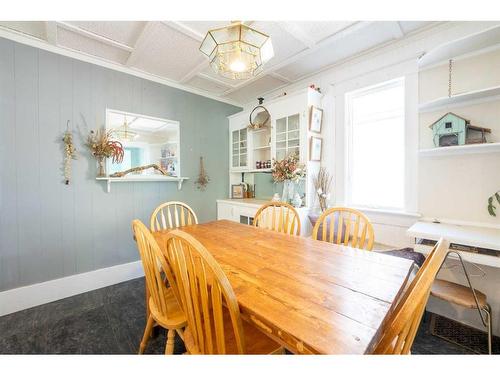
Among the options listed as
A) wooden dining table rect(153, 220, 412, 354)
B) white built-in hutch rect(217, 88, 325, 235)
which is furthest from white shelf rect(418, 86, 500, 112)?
wooden dining table rect(153, 220, 412, 354)

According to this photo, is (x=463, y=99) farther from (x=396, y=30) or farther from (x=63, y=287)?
(x=63, y=287)

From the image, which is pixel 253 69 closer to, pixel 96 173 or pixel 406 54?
pixel 406 54

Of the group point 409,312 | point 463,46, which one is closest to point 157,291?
point 409,312

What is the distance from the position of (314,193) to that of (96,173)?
260 cm

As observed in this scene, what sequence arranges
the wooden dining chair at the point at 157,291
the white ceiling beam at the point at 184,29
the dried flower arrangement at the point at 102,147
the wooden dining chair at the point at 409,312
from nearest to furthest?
the wooden dining chair at the point at 409,312
the wooden dining chair at the point at 157,291
the white ceiling beam at the point at 184,29
the dried flower arrangement at the point at 102,147

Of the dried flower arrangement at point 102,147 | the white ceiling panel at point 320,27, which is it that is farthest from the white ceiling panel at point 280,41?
the dried flower arrangement at point 102,147

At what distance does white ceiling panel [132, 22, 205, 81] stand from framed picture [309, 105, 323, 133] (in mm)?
1389

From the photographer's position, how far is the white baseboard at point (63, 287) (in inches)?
80.0

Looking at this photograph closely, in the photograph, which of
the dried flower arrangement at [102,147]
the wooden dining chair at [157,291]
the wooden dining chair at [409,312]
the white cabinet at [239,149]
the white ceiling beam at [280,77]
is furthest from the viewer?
the white cabinet at [239,149]

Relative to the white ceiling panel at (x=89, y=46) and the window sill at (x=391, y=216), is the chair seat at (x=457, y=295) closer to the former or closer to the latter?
the window sill at (x=391, y=216)

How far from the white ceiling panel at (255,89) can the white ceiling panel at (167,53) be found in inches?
35.2

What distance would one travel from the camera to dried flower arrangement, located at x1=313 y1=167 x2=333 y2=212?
2662mm

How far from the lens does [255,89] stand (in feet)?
10.9

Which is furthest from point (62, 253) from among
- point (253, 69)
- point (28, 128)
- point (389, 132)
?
point (389, 132)
